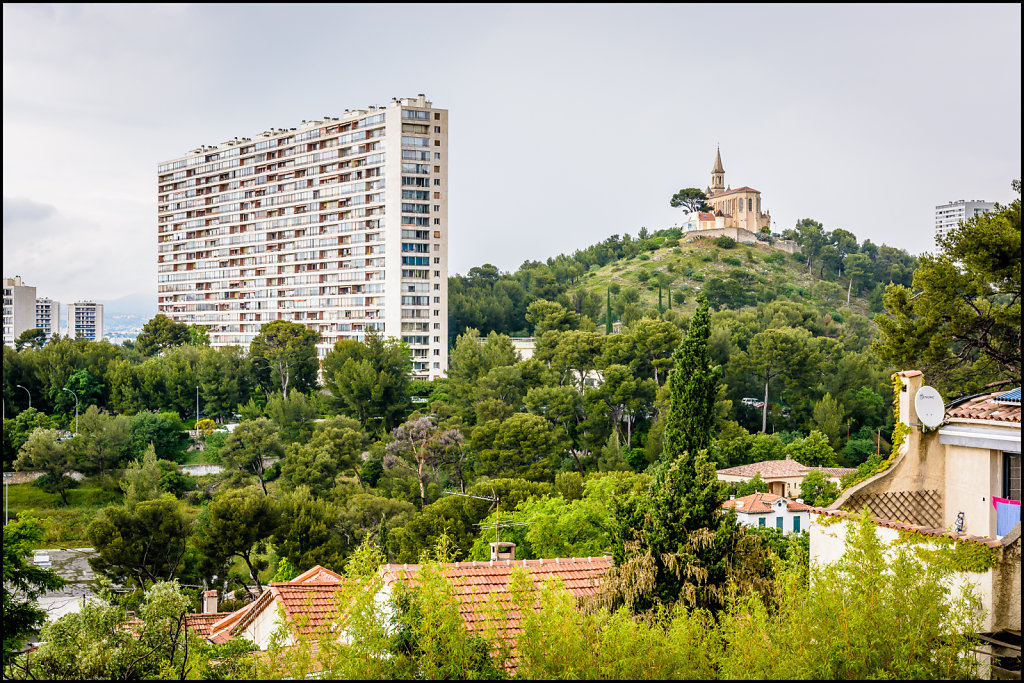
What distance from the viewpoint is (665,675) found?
5.38 meters

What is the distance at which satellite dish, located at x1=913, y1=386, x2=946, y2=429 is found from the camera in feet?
26.8

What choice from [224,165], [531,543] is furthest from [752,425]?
[224,165]

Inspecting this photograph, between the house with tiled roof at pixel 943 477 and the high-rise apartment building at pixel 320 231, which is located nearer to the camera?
the house with tiled roof at pixel 943 477

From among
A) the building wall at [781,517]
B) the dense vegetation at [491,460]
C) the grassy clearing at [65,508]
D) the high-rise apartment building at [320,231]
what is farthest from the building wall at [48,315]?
the building wall at [781,517]

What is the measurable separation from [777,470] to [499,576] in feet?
70.9

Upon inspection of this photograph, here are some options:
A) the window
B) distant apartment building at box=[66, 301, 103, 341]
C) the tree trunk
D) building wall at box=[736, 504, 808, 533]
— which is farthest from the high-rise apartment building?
distant apartment building at box=[66, 301, 103, 341]

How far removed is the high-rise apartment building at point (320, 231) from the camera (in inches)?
2026

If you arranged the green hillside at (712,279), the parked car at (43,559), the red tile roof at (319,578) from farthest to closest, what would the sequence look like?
the green hillside at (712,279)
the parked car at (43,559)
the red tile roof at (319,578)

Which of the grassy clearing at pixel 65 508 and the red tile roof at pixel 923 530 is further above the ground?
the red tile roof at pixel 923 530

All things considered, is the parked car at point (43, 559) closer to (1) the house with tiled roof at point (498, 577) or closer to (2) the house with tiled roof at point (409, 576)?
(2) the house with tiled roof at point (409, 576)

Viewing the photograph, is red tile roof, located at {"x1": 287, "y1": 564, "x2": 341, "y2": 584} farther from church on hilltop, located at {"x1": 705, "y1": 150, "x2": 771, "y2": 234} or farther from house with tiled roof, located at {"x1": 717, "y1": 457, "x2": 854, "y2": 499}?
church on hilltop, located at {"x1": 705, "y1": 150, "x2": 771, "y2": 234}

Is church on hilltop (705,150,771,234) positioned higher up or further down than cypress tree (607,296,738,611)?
higher up

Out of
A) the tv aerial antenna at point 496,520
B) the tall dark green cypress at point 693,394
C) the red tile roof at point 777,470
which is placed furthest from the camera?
the red tile roof at point 777,470

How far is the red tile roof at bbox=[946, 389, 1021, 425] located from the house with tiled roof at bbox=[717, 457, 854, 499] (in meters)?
19.1
